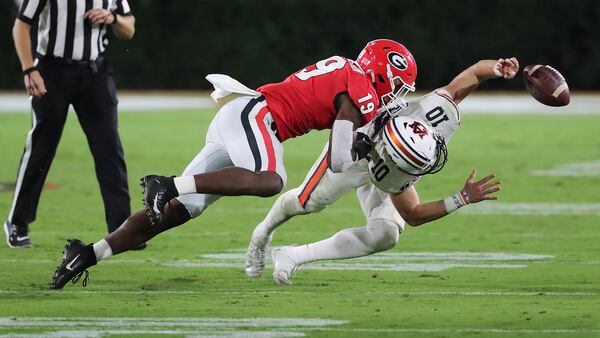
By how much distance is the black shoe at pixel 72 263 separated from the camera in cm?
587

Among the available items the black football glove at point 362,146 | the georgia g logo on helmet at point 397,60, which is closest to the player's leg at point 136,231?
the black football glove at point 362,146

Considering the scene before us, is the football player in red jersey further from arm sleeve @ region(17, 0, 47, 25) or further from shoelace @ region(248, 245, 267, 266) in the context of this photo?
arm sleeve @ region(17, 0, 47, 25)

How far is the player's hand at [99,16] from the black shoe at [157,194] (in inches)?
69.8

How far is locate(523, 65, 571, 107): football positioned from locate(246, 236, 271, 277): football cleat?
4.70 ft

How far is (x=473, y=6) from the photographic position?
20.2 m

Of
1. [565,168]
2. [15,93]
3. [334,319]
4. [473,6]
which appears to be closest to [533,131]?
[565,168]

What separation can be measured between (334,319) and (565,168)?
278 inches

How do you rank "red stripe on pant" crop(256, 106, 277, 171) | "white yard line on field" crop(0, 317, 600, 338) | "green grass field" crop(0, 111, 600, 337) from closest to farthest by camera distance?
1. "white yard line on field" crop(0, 317, 600, 338)
2. "green grass field" crop(0, 111, 600, 337)
3. "red stripe on pant" crop(256, 106, 277, 171)

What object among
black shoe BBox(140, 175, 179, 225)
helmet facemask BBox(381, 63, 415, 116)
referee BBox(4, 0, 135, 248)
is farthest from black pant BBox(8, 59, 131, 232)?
helmet facemask BBox(381, 63, 415, 116)

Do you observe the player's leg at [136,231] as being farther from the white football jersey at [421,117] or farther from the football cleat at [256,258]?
the white football jersey at [421,117]

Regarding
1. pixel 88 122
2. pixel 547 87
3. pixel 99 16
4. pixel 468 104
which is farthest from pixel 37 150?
pixel 468 104

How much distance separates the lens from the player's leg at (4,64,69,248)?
7.22m

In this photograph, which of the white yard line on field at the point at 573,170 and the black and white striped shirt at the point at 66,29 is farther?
the white yard line on field at the point at 573,170

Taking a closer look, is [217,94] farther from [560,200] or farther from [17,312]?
[560,200]
